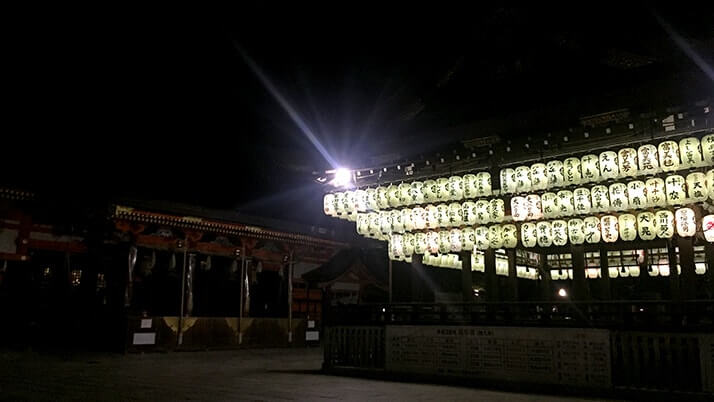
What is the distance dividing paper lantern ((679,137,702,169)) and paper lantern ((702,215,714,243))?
3.48ft

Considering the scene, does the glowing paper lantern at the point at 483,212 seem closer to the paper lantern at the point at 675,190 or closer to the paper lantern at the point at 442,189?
the paper lantern at the point at 442,189

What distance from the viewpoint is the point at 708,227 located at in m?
9.53

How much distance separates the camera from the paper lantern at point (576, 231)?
11062mm

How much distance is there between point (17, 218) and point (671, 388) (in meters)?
17.4

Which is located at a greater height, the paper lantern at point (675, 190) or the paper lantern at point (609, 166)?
the paper lantern at point (609, 166)

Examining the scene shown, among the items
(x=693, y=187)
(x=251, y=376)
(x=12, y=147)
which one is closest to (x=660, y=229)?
(x=693, y=187)

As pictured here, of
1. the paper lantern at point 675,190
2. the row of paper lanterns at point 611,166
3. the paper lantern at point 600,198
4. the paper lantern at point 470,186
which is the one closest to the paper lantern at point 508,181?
the row of paper lanterns at point 611,166

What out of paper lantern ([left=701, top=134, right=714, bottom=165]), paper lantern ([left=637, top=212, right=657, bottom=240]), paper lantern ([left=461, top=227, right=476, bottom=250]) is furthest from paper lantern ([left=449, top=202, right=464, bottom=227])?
paper lantern ([left=701, top=134, right=714, bottom=165])

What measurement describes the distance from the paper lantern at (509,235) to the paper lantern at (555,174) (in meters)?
1.59

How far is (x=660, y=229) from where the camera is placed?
996cm

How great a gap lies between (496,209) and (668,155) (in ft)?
11.8

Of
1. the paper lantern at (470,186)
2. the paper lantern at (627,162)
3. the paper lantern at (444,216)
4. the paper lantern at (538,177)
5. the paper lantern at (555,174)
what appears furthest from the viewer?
the paper lantern at (444,216)

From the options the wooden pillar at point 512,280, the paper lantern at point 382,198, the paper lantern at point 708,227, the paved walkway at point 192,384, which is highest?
the paper lantern at point 382,198

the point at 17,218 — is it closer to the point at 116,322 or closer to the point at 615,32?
the point at 116,322
